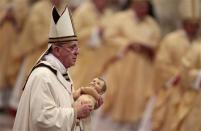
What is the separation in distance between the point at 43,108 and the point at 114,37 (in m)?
5.01

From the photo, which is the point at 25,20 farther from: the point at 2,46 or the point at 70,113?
the point at 70,113

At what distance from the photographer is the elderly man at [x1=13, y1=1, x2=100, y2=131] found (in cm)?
483

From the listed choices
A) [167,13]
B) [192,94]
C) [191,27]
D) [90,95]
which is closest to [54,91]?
[90,95]

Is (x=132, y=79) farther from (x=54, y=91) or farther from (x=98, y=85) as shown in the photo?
(x=54, y=91)

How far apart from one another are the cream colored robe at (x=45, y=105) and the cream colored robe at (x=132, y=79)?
14.9ft

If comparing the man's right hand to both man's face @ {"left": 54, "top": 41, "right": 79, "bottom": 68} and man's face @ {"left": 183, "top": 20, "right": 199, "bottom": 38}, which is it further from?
man's face @ {"left": 183, "top": 20, "right": 199, "bottom": 38}

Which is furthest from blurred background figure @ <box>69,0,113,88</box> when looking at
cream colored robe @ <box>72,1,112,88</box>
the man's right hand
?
the man's right hand

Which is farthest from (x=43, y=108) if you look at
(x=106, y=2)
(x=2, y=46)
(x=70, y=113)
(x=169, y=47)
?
(x=2, y=46)

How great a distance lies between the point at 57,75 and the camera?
500cm

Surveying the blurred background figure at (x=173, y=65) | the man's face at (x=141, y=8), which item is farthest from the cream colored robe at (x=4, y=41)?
the blurred background figure at (x=173, y=65)

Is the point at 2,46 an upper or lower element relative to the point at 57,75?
upper

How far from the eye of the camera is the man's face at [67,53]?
197 inches

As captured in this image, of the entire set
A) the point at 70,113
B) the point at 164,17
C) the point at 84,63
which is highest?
the point at 164,17

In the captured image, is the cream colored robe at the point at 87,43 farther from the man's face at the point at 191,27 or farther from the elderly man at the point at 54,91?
the elderly man at the point at 54,91
